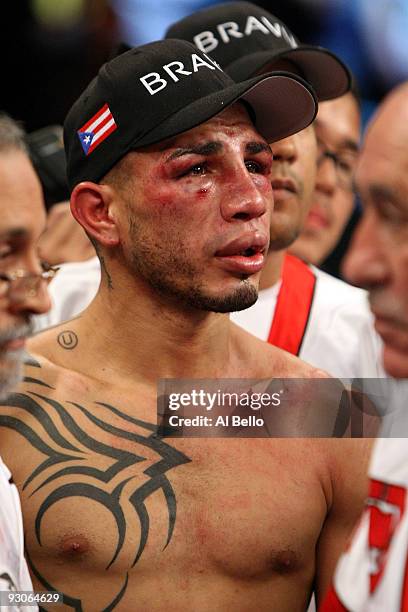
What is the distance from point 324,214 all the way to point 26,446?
3.99 feet

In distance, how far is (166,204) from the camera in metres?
1.57

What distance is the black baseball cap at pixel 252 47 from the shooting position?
1898 millimetres

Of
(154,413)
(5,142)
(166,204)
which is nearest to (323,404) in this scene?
(154,413)

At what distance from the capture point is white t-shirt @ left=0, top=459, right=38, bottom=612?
1250 mm

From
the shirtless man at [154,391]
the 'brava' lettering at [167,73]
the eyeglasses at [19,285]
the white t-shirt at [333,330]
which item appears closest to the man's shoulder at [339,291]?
the white t-shirt at [333,330]

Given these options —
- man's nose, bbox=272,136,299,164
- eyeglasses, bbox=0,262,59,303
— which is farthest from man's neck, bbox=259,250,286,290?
eyeglasses, bbox=0,262,59,303

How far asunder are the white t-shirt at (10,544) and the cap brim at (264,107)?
22.0 inches

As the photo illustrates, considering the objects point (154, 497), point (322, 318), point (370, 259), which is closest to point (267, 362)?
point (154, 497)

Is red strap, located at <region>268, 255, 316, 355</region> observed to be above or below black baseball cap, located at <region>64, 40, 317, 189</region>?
below

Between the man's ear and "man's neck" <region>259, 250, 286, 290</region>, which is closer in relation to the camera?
the man's ear

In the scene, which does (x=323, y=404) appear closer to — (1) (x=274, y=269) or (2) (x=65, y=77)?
(1) (x=274, y=269)

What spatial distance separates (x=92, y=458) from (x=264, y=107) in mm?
612

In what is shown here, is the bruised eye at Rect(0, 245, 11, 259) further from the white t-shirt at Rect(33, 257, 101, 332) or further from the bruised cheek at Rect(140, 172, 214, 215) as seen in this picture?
the white t-shirt at Rect(33, 257, 101, 332)

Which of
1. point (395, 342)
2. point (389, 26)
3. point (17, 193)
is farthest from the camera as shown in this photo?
point (389, 26)
